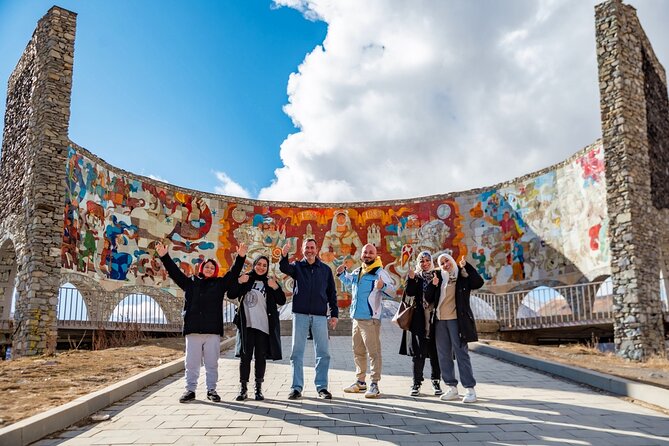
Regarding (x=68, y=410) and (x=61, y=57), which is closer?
(x=68, y=410)

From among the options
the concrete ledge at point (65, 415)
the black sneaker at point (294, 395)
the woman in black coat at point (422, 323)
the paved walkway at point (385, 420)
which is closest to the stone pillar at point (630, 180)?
the paved walkway at point (385, 420)

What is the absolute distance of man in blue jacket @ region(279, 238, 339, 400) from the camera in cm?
655

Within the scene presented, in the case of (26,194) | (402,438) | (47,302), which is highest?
(26,194)

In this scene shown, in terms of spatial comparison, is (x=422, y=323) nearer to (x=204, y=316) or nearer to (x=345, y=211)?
(x=204, y=316)

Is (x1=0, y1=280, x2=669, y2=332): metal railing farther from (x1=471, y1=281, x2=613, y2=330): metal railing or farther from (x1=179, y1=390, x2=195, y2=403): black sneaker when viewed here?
(x1=179, y1=390, x2=195, y2=403): black sneaker

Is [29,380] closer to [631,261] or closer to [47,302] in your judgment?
[47,302]

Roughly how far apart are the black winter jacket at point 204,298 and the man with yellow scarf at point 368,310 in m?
1.34

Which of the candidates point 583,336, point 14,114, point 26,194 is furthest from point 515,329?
point 14,114

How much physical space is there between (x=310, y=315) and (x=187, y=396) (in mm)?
1614

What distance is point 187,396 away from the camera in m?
6.29

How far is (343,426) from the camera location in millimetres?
5027

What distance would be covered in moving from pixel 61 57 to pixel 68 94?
111cm

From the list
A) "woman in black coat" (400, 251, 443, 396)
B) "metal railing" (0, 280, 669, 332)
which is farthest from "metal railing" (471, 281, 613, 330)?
"woman in black coat" (400, 251, 443, 396)

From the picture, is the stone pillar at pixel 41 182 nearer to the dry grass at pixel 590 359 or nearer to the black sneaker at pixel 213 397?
the black sneaker at pixel 213 397
